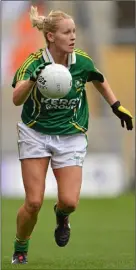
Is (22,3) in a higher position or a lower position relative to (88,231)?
higher

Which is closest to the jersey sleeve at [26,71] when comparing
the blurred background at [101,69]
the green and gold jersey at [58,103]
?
the green and gold jersey at [58,103]

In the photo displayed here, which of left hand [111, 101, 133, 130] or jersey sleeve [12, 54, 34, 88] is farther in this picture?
left hand [111, 101, 133, 130]

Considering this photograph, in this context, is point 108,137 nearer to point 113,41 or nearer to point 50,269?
point 113,41

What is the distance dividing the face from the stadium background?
3277 millimetres

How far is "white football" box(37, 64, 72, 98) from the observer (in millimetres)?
7727

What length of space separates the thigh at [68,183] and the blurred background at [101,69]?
13827 mm

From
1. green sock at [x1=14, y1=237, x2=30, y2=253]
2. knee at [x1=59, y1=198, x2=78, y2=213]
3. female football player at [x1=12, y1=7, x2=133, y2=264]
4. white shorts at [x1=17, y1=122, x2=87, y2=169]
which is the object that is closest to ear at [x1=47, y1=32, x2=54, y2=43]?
female football player at [x1=12, y1=7, x2=133, y2=264]

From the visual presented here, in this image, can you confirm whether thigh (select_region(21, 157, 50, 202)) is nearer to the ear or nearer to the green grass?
the green grass

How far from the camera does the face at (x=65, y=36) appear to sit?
26.6 ft

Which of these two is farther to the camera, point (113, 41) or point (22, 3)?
point (113, 41)

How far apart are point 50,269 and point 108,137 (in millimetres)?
18279

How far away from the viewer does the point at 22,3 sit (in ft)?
84.8

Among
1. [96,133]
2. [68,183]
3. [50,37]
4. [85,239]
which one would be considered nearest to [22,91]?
[50,37]

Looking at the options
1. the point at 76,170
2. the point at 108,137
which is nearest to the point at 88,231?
the point at 76,170
